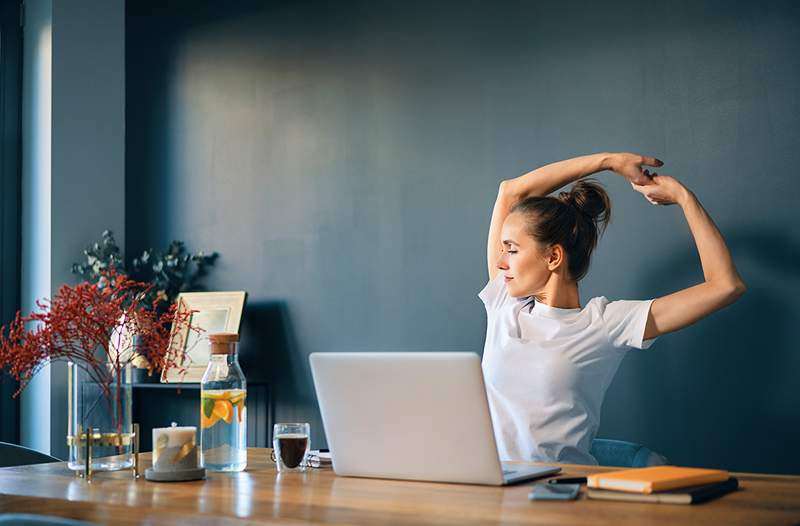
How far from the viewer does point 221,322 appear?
12.6ft

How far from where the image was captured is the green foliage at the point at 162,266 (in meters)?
4.08

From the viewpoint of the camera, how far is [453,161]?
135 inches

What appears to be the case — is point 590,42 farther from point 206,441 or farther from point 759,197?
point 206,441

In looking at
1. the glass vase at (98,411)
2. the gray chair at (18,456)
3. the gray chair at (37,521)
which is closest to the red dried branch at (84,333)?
the glass vase at (98,411)

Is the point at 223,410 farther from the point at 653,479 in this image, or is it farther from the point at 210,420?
the point at 653,479

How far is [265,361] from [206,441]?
1.97 metres

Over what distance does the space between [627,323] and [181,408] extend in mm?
2343

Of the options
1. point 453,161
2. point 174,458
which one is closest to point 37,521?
point 174,458

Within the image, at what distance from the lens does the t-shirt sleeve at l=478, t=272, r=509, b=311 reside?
2.70 meters

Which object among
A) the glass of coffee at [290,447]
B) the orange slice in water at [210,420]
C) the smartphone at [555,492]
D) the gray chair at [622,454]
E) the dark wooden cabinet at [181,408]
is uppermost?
the orange slice in water at [210,420]

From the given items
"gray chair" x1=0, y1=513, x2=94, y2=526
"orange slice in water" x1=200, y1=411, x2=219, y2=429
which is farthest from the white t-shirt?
"gray chair" x1=0, y1=513, x2=94, y2=526

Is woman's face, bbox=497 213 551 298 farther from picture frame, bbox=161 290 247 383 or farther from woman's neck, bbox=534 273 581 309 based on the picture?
picture frame, bbox=161 290 247 383

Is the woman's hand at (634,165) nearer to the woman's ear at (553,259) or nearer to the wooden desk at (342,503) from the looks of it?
the woman's ear at (553,259)

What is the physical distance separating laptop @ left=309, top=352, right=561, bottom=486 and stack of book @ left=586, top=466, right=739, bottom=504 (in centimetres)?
20
